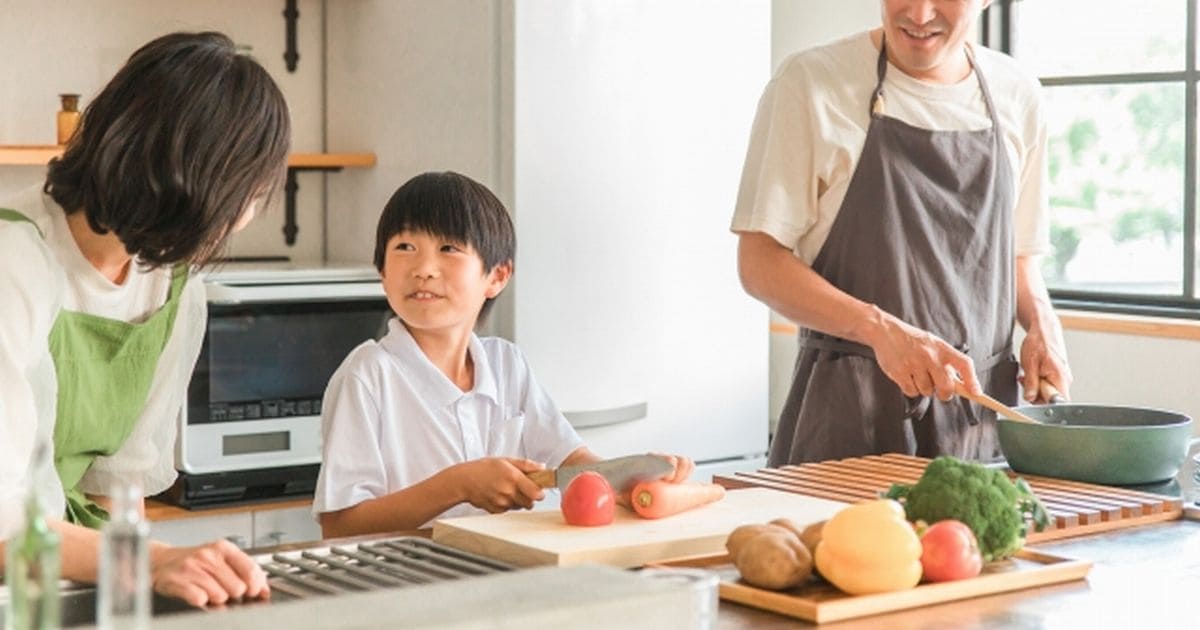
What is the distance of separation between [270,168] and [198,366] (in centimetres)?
181

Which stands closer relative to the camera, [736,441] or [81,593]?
[81,593]

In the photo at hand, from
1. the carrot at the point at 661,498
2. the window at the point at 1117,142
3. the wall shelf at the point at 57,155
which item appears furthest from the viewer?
the window at the point at 1117,142

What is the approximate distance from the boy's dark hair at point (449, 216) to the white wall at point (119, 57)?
1581 mm

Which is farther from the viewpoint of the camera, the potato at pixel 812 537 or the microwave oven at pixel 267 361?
the microwave oven at pixel 267 361

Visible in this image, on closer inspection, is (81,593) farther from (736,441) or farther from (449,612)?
(736,441)

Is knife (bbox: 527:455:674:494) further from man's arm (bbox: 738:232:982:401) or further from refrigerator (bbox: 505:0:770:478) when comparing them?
refrigerator (bbox: 505:0:770:478)

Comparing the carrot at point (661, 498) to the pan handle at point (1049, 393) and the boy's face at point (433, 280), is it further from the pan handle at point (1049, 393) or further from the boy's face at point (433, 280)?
the pan handle at point (1049, 393)

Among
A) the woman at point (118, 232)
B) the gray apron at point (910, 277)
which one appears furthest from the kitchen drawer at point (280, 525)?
the woman at point (118, 232)

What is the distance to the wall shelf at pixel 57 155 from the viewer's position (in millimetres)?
3506

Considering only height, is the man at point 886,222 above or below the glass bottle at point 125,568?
above

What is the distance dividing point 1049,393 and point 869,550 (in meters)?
1.18

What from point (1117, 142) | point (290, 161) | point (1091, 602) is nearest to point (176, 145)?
point (1091, 602)

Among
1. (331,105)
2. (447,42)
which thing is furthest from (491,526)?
(331,105)

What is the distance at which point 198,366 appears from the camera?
342cm
